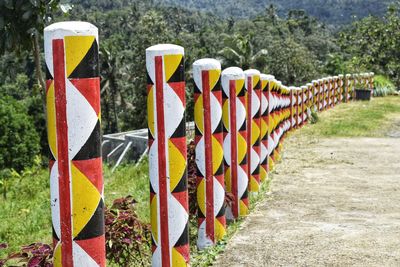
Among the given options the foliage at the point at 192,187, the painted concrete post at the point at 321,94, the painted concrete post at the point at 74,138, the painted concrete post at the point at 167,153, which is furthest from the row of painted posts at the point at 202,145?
the painted concrete post at the point at 321,94

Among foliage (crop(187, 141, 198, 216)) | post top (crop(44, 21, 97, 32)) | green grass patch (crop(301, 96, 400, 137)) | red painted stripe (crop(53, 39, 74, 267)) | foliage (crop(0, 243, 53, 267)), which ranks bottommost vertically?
green grass patch (crop(301, 96, 400, 137))

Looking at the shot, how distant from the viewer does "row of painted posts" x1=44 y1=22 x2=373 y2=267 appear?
2.15m

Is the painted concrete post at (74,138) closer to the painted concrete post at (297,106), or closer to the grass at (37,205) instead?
the grass at (37,205)

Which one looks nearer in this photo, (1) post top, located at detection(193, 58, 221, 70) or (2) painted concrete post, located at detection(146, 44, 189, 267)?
(2) painted concrete post, located at detection(146, 44, 189, 267)

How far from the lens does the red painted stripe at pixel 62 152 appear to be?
212 cm

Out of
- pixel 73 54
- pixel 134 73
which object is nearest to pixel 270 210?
pixel 73 54

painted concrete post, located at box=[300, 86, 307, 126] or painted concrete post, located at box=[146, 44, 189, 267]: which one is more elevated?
painted concrete post, located at box=[146, 44, 189, 267]

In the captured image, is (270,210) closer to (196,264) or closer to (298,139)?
(196,264)

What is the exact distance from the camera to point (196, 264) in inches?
150

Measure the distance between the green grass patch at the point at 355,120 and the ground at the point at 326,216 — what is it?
283cm

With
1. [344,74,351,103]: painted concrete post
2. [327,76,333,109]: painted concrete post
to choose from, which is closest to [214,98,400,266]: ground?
[327,76,333,109]: painted concrete post

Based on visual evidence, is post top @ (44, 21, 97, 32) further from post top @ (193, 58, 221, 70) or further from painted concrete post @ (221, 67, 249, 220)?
painted concrete post @ (221, 67, 249, 220)

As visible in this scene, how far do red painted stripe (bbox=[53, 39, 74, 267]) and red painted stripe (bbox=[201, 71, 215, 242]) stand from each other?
6.66ft

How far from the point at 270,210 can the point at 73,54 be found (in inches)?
138
